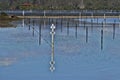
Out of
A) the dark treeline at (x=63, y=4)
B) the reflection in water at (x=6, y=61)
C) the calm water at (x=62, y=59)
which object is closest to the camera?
the calm water at (x=62, y=59)

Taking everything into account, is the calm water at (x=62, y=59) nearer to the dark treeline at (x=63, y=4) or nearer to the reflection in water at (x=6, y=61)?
the reflection in water at (x=6, y=61)

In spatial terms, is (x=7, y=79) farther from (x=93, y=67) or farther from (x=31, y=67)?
(x=93, y=67)

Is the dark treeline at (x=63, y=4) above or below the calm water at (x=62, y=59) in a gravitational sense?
below

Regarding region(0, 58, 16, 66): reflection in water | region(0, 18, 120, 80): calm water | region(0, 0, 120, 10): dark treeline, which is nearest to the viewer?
region(0, 18, 120, 80): calm water

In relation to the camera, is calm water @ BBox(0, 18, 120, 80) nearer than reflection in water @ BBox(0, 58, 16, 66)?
Yes

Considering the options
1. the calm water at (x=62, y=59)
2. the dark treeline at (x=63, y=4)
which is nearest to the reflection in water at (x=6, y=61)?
the calm water at (x=62, y=59)

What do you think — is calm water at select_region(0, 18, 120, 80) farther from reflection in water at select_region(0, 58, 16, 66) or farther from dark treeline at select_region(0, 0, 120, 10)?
dark treeline at select_region(0, 0, 120, 10)

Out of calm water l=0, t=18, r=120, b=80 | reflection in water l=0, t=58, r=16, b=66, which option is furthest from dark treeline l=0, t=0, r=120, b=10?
reflection in water l=0, t=58, r=16, b=66

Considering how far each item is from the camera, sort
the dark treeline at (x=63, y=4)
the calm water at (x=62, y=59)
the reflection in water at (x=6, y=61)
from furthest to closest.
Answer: the dark treeline at (x=63, y=4) → the reflection in water at (x=6, y=61) → the calm water at (x=62, y=59)

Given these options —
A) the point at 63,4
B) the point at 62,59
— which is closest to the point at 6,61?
the point at 62,59

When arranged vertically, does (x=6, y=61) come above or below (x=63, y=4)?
above

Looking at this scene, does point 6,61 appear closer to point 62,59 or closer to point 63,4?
point 62,59

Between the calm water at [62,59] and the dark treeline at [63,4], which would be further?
the dark treeline at [63,4]

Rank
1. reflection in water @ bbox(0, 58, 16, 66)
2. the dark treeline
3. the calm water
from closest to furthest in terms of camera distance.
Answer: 1. the calm water
2. reflection in water @ bbox(0, 58, 16, 66)
3. the dark treeline
